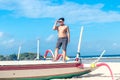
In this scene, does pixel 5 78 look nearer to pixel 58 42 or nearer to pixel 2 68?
pixel 2 68

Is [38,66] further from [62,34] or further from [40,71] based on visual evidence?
[62,34]

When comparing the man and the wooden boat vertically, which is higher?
the man

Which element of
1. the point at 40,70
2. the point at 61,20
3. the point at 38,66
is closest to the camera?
the point at 38,66

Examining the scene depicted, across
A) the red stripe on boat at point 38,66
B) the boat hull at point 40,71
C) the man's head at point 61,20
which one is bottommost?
the boat hull at point 40,71

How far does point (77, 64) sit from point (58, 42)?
1.20 meters

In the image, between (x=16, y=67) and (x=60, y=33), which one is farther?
(x=60, y=33)

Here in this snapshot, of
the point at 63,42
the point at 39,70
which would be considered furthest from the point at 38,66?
the point at 63,42

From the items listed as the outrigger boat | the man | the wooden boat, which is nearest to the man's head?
the man

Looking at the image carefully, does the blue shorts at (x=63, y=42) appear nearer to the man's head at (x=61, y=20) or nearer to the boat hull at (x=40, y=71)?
the man's head at (x=61, y=20)

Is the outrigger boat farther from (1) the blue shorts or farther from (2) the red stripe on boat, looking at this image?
(1) the blue shorts

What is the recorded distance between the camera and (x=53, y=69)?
12336 millimetres

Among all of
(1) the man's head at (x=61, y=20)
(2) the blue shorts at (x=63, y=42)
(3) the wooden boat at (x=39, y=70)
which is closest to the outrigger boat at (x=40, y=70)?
(3) the wooden boat at (x=39, y=70)

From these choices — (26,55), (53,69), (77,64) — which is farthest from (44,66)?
(26,55)

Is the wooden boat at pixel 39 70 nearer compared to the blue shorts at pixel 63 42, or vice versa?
the wooden boat at pixel 39 70
